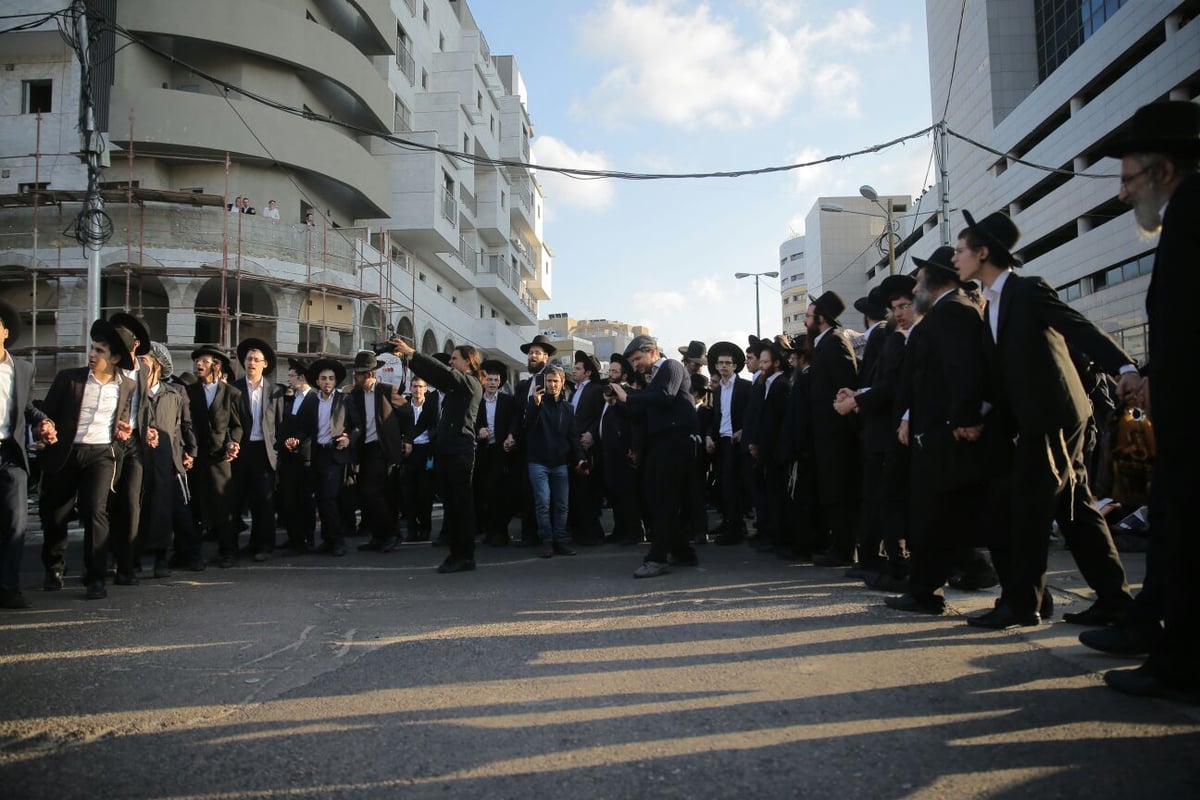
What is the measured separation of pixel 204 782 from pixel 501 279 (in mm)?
43382

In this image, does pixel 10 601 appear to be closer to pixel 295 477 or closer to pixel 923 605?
pixel 295 477

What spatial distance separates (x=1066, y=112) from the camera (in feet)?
121

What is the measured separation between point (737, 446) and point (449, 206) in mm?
28715

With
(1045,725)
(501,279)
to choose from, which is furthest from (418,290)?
(1045,725)

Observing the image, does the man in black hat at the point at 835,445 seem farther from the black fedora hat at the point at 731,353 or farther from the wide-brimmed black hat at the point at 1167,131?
the wide-brimmed black hat at the point at 1167,131

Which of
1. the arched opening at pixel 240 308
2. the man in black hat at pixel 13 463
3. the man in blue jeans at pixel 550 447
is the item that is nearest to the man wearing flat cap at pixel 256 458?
the man in black hat at pixel 13 463

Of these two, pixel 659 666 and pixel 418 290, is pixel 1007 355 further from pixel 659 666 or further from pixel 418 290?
pixel 418 290

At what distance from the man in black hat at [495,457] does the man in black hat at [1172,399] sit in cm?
735

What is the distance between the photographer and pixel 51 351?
2180 centimetres

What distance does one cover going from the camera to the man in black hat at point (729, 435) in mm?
9445

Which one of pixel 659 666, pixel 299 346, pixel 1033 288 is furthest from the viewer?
pixel 299 346

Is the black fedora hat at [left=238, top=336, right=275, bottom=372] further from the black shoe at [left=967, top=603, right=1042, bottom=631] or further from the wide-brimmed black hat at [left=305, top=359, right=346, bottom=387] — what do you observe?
the black shoe at [left=967, top=603, right=1042, bottom=631]

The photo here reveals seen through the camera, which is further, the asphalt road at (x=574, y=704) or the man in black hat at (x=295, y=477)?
the man in black hat at (x=295, y=477)

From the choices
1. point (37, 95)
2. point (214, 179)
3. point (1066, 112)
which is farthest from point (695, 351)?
point (1066, 112)
